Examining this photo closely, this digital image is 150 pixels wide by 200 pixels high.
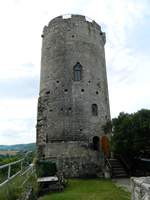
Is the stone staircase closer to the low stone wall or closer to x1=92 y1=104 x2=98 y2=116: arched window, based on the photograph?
x1=92 y1=104 x2=98 y2=116: arched window

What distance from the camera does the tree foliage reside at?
1741 centimetres

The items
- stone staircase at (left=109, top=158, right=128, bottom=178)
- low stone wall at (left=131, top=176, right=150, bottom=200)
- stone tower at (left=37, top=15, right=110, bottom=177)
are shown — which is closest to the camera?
low stone wall at (left=131, top=176, right=150, bottom=200)

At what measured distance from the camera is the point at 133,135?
17719 millimetres

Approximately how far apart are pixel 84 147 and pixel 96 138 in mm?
3673

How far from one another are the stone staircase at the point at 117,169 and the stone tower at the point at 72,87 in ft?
3.83

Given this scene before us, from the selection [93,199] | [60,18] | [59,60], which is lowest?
[93,199]

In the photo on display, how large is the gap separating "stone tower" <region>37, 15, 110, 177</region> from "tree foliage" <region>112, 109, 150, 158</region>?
3.19 m

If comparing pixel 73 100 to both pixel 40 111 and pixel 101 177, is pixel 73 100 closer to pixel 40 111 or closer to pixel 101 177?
pixel 40 111

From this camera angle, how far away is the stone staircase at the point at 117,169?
19320mm

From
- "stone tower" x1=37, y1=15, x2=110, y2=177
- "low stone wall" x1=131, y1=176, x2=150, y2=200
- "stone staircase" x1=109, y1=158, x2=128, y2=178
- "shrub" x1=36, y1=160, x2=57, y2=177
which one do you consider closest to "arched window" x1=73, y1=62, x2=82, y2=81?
"stone tower" x1=37, y1=15, x2=110, y2=177

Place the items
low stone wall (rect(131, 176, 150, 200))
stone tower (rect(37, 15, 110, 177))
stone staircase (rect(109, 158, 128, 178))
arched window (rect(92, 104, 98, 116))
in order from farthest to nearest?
arched window (rect(92, 104, 98, 116)) → stone tower (rect(37, 15, 110, 177)) → stone staircase (rect(109, 158, 128, 178)) → low stone wall (rect(131, 176, 150, 200))

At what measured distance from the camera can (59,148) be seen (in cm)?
2062

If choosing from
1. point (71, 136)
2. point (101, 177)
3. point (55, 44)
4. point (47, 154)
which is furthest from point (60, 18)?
point (101, 177)

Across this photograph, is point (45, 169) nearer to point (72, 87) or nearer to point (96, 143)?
point (96, 143)
